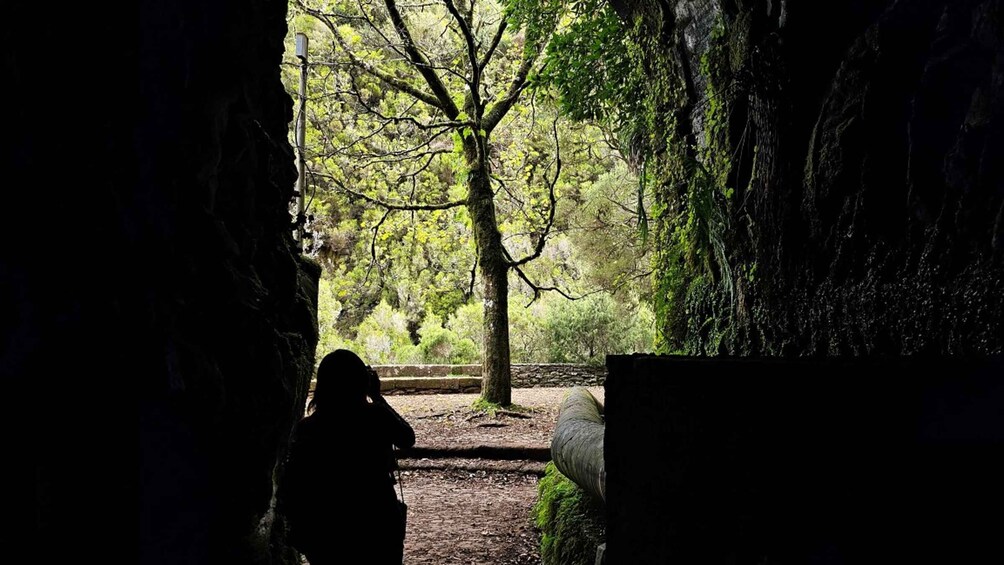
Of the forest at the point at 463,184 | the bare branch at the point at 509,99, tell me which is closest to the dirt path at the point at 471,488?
the forest at the point at 463,184

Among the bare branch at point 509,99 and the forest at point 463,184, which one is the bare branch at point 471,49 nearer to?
the forest at point 463,184

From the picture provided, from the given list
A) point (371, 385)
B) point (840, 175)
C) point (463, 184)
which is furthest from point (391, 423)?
point (463, 184)

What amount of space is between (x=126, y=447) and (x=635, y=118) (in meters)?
6.32

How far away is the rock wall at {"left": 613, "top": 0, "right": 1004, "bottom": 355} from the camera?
2756 mm

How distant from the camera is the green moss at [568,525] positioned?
467 cm

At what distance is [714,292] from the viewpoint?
19.5ft

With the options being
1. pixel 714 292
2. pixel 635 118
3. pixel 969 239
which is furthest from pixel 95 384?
pixel 635 118

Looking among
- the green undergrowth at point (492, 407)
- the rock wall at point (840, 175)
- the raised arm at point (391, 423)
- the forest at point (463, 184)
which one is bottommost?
the green undergrowth at point (492, 407)

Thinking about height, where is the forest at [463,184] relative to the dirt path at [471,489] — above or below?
above

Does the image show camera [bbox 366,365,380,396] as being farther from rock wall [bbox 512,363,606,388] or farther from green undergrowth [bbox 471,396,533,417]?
rock wall [bbox 512,363,606,388]

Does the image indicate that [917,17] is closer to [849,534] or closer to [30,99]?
[849,534]

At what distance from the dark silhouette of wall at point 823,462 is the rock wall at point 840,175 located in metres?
1.10

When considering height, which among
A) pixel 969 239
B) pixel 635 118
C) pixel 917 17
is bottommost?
pixel 969 239

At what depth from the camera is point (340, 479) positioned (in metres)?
3.49
